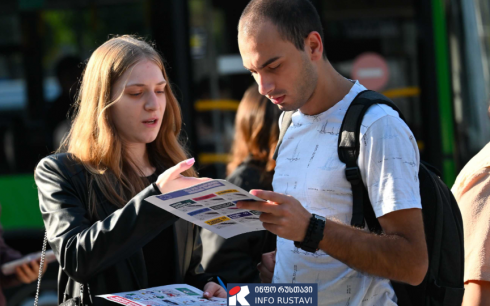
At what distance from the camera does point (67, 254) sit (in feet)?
6.66

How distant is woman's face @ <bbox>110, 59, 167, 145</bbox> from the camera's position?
2338mm

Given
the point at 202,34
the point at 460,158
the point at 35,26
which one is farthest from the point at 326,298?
the point at 35,26

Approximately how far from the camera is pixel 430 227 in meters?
2.04

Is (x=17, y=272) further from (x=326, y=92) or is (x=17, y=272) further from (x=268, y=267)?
(x=326, y=92)

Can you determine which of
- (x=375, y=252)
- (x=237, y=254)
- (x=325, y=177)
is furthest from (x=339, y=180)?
(x=237, y=254)

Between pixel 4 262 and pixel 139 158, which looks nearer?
pixel 139 158

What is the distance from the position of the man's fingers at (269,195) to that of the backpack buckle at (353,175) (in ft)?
0.98

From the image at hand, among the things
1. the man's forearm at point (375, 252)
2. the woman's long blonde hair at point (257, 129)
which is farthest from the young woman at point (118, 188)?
the woman's long blonde hair at point (257, 129)

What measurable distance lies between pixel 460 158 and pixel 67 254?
151 inches

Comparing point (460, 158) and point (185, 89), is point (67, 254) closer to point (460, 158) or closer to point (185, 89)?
point (185, 89)

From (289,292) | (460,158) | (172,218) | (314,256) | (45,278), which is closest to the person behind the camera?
(289,292)

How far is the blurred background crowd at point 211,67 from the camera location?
5.07 metres

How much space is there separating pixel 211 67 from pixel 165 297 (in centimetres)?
364

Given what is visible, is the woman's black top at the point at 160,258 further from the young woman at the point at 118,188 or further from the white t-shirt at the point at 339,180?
the white t-shirt at the point at 339,180
